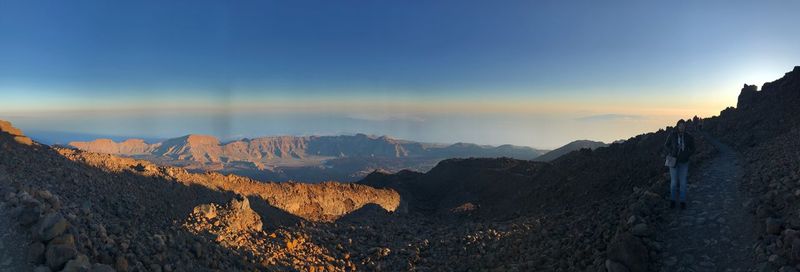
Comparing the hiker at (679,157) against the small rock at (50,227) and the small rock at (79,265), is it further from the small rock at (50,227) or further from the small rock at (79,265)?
the small rock at (50,227)

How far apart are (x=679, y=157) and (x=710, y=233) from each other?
215 cm

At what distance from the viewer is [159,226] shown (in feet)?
39.6

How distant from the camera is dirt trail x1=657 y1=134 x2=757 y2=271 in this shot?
6.42 meters

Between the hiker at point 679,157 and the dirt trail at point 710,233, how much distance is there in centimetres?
42

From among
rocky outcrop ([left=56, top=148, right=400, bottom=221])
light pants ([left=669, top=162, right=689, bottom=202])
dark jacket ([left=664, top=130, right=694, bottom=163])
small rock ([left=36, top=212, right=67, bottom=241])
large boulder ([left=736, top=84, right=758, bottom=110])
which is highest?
large boulder ([left=736, top=84, right=758, bottom=110])

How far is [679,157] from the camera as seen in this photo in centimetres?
890

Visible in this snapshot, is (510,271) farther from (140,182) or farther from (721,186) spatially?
Result: (140,182)

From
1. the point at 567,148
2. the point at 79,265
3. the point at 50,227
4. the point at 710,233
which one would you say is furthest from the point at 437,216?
the point at 567,148

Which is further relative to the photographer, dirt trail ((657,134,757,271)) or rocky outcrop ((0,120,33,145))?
rocky outcrop ((0,120,33,145))

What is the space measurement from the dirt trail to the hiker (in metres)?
0.42

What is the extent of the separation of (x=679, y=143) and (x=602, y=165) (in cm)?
1420

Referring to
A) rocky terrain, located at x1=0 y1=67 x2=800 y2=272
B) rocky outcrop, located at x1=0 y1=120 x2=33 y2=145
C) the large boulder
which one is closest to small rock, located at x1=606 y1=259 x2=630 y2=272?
rocky terrain, located at x1=0 y1=67 x2=800 y2=272

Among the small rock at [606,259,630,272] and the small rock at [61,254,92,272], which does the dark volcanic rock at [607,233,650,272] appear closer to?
the small rock at [606,259,630,272]

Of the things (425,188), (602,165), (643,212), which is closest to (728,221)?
(643,212)
